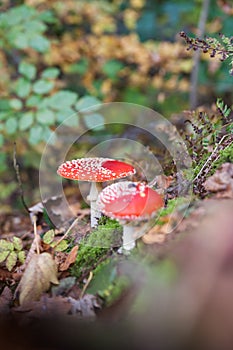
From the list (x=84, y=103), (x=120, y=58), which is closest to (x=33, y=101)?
(x=84, y=103)

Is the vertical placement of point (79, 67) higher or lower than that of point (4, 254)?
higher

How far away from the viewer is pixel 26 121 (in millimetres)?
2078

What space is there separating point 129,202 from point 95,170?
177 millimetres

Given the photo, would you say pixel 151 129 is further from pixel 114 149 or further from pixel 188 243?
pixel 188 243

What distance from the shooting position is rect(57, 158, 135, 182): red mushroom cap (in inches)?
44.8

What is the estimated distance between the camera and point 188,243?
0.95 meters

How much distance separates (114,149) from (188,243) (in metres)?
1.27

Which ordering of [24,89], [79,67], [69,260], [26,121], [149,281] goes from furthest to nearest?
[79,67]
[24,89]
[26,121]
[69,260]
[149,281]

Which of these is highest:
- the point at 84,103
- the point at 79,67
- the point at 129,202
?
the point at 79,67

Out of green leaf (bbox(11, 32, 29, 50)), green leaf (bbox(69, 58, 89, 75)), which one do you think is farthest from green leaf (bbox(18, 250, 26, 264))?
green leaf (bbox(69, 58, 89, 75))

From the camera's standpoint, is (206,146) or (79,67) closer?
(206,146)

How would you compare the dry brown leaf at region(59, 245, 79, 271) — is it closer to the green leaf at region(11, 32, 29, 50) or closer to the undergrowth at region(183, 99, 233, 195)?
the undergrowth at region(183, 99, 233, 195)

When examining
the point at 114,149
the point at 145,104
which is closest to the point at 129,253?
the point at 114,149

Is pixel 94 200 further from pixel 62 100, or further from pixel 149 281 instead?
pixel 62 100
